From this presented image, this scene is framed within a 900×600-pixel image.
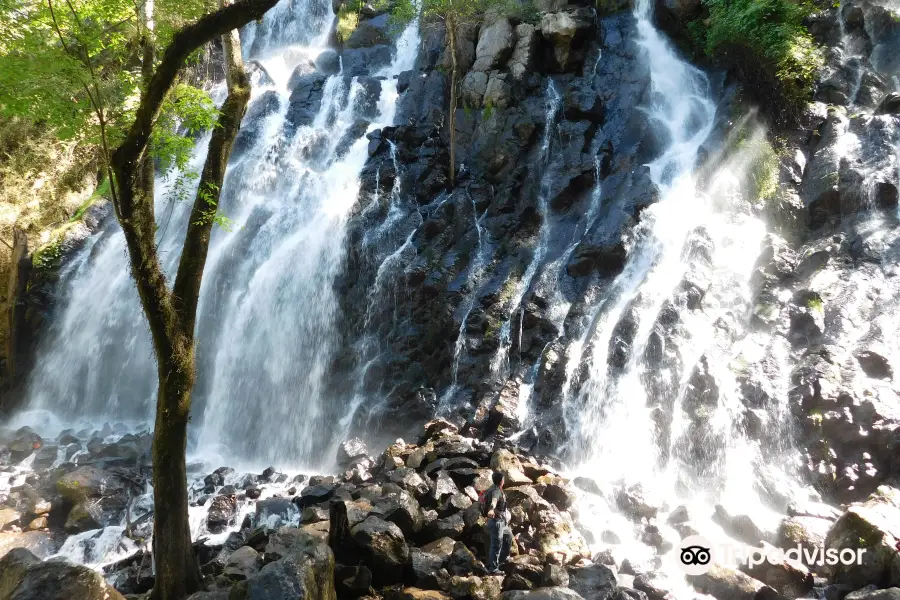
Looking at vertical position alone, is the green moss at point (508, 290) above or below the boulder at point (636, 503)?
above

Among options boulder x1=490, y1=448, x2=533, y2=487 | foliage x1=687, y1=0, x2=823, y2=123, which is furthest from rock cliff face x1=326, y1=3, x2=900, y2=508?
boulder x1=490, y1=448, x2=533, y2=487

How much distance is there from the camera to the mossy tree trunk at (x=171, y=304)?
5.05 metres

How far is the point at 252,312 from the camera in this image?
1570cm

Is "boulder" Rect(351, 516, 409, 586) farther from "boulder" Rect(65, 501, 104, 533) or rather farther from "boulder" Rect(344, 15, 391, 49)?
"boulder" Rect(344, 15, 391, 49)

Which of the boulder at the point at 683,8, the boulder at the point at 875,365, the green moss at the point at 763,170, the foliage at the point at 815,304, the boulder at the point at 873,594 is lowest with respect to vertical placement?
the boulder at the point at 873,594

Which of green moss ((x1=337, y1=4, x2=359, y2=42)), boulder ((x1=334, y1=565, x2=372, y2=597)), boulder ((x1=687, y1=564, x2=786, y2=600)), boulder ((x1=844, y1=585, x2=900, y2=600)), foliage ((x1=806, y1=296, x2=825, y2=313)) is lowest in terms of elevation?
boulder ((x1=687, y1=564, x2=786, y2=600))

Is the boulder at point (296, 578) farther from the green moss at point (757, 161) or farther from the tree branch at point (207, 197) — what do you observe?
the green moss at point (757, 161)

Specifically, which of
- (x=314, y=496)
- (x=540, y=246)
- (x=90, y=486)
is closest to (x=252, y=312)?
(x=90, y=486)

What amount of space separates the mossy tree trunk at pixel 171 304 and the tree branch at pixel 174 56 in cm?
2

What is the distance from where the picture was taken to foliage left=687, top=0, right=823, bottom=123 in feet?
50.0

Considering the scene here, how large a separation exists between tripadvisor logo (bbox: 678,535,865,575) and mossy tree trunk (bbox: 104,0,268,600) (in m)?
6.74

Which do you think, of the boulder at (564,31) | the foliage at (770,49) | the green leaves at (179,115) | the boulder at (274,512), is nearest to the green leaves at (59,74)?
the green leaves at (179,115)

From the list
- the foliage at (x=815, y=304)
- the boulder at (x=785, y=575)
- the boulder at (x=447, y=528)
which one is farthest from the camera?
the foliage at (x=815, y=304)

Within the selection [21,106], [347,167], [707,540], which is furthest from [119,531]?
[347,167]
